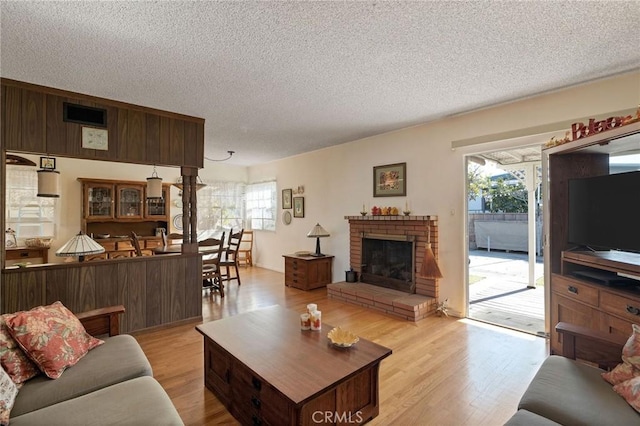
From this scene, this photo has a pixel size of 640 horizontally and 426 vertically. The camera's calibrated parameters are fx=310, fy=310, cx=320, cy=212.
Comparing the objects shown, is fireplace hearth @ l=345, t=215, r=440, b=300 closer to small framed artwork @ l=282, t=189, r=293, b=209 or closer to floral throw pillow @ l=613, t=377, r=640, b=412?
small framed artwork @ l=282, t=189, r=293, b=209

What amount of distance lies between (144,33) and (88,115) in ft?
5.11

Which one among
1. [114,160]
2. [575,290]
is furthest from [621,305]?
[114,160]

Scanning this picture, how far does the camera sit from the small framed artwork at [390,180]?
4.29 m

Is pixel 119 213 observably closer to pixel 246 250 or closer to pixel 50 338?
pixel 246 250

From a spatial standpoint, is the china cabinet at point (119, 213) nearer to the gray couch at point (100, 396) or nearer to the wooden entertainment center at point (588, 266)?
the gray couch at point (100, 396)

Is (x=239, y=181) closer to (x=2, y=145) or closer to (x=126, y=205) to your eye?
(x=126, y=205)

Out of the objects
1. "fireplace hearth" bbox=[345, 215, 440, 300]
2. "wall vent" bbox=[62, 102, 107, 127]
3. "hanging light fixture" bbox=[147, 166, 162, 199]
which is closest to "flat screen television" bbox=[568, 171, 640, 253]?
"fireplace hearth" bbox=[345, 215, 440, 300]

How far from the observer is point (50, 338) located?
5.40 feet

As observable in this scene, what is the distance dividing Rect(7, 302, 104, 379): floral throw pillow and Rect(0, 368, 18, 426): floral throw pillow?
0.14 m

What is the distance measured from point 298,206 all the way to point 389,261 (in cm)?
233

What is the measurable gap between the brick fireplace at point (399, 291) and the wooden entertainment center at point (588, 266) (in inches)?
52.6

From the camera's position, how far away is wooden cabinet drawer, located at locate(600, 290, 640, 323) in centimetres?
181

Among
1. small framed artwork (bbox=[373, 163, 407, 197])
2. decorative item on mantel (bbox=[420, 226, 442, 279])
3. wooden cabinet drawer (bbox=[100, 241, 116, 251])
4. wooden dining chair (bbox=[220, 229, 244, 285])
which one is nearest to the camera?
decorative item on mantel (bbox=[420, 226, 442, 279])

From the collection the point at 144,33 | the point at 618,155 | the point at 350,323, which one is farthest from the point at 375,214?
the point at 144,33
